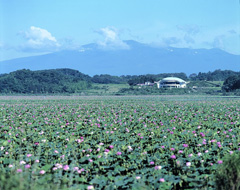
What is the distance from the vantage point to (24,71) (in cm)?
10112

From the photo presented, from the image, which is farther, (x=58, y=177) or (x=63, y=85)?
(x=63, y=85)

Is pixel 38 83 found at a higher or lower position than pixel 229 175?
higher

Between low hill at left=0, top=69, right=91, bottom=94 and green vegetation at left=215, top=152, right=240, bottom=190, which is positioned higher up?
→ low hill at left=0, top=69, right=91, bottom=94

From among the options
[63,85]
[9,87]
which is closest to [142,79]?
[63,85]

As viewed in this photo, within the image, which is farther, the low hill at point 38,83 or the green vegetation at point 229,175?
the low hill at point 38,83

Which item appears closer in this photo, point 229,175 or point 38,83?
point 229,175

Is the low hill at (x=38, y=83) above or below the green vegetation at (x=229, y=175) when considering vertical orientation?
above

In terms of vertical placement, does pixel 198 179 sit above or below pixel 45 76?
below

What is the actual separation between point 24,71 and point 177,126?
95.4 meters

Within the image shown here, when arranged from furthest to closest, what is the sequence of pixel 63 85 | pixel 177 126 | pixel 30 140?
pixel 63 85, pixel 177 126, pixel 30 140

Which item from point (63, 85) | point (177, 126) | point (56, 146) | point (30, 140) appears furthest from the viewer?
point (63, 85)

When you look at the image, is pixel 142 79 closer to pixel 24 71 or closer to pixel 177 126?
pixel 24 71

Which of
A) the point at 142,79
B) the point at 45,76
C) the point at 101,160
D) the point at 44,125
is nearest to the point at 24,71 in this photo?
the point at 45,76

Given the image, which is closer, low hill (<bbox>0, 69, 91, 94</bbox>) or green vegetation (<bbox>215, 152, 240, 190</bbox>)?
green vegetation (<bbox>215, 152, 240, 190</bbox>)
